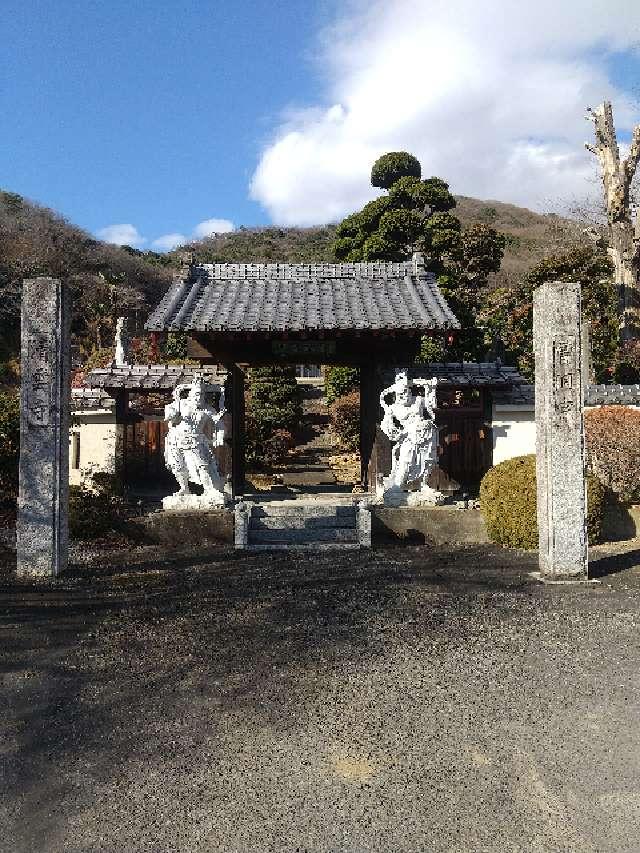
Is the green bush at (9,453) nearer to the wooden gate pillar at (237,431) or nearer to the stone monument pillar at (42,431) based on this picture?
the stone monument pillar at (42,431)

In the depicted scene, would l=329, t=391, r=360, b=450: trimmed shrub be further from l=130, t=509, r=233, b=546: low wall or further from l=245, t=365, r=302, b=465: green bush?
l=130, t=509, r=233, b=546: low wall

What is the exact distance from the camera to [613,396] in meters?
12.0

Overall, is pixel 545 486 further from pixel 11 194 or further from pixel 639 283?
pixel 11 194

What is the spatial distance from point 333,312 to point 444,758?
786cm

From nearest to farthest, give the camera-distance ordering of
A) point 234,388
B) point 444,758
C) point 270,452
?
point 444,758, point 234,388, point 270,452

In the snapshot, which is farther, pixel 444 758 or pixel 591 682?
pixel 591 682

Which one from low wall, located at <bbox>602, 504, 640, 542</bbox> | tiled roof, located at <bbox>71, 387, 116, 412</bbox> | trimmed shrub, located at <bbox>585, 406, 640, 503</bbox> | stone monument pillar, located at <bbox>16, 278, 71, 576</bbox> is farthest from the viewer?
tiled roof, located at <bbox>71, 387, 116, 412</bbox>

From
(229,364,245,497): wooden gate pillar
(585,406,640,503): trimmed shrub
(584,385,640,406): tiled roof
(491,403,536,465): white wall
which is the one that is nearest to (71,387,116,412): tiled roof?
(229,364,245,497): wooden gate pillar

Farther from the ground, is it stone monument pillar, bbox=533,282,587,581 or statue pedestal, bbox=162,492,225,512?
stone monument pillar, bbox=533,282,587,581

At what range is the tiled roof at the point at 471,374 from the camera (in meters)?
10.7

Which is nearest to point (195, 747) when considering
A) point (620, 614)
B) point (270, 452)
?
point (620, 614)

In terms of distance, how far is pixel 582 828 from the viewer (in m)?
2.53

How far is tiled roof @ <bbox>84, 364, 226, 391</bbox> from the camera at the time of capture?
10.5 metres

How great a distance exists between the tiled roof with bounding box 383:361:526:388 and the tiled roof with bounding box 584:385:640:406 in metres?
2.16
